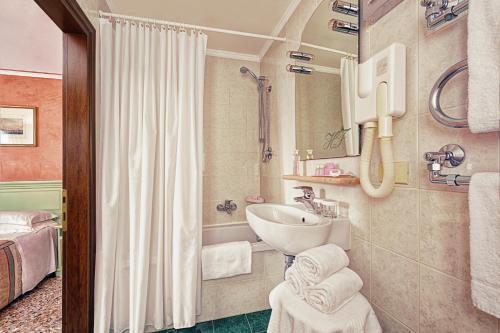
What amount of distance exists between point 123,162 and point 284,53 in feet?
5.34

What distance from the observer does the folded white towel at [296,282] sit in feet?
3.31

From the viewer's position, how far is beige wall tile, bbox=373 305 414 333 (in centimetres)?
95

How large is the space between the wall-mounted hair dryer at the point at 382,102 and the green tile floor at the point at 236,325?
1317mm

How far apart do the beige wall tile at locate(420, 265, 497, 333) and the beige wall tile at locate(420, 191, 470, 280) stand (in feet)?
0.12

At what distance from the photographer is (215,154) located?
106 inches

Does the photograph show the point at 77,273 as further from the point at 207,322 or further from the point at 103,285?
the point at 207,322

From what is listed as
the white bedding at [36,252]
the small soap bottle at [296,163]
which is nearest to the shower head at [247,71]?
the small soap bottle at [296,163]

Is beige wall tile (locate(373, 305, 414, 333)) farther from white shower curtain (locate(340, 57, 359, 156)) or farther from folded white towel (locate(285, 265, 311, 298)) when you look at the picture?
white shower curtain (locate(340, 57, 359, 156))

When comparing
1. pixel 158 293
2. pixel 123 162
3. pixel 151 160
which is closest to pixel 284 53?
pixel 151 160

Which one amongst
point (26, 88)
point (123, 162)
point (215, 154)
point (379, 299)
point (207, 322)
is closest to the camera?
point (379, 299)

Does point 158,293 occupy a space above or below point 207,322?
above

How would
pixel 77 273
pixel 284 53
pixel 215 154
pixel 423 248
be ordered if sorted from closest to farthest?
→ pixel 423 248 → pixel 77 273 → pixel 284 53 → pixel 215 154

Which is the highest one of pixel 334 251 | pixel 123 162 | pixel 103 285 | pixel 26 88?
pixel 26 88

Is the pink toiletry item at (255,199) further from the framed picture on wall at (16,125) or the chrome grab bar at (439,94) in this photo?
the framed picture on wall at (16,125)
